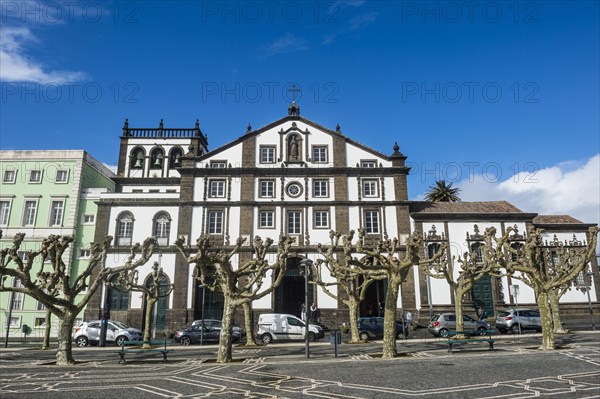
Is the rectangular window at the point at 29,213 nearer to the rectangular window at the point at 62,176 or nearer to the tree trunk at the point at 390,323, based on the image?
the rectangular window at the point at 62,176

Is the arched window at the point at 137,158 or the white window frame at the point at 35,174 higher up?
the arched window at the point at 137,158

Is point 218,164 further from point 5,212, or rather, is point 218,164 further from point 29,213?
point 5,212

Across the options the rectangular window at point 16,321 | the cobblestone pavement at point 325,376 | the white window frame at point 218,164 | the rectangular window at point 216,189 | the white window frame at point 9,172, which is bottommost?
the cobblestone pavement at point 325,376

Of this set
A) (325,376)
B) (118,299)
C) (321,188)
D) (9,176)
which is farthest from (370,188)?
(9,176)

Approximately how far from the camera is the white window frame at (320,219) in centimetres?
3719

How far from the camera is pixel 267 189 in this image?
3819 centimetres

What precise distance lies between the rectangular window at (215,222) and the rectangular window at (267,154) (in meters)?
6.27

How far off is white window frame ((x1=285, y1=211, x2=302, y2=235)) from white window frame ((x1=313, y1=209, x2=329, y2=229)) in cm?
131

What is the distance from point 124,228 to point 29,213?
8.60 metres

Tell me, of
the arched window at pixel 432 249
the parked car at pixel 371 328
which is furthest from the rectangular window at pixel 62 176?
the arched window at pixel 432 249

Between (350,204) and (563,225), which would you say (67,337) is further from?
(563,225)

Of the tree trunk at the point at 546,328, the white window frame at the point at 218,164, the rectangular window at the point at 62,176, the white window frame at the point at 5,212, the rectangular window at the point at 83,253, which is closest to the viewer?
the tree trunk at the point at 546,328

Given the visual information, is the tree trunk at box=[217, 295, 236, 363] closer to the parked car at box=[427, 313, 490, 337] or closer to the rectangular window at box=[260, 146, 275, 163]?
the parked car at box=[427, 313, 490, 337]

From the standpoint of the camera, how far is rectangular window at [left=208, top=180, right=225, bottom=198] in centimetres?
3791
